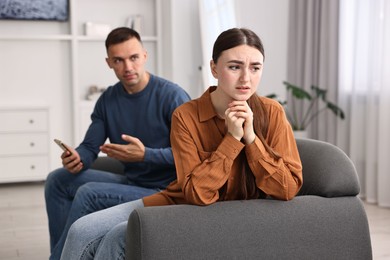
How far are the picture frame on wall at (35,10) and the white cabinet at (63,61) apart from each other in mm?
85

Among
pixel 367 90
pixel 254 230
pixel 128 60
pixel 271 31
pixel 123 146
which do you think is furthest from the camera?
pixel 271 31

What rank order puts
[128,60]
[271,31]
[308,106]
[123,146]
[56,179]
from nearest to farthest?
[123,146]
[128,60]
[56,179]
[308,106]
[271,31]

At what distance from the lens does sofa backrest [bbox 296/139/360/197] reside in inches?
89.1

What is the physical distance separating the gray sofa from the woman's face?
1.22ft

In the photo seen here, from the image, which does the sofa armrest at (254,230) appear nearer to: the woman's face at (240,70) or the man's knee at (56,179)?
the woman's face at (240,70)

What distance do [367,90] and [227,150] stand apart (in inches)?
132

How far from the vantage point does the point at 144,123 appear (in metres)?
3.03

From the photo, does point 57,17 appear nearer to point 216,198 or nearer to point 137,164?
point 137,164

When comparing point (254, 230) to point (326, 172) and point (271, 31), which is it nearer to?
point (326, 172)

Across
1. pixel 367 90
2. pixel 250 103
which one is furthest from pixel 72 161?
pixel 367 90

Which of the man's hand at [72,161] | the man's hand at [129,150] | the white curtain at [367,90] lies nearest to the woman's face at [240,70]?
the man's hand at [129,150]

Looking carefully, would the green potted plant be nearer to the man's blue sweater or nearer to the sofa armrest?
the man's blue sweater

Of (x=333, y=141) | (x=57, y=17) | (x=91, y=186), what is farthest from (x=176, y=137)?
(x=57, y=17)

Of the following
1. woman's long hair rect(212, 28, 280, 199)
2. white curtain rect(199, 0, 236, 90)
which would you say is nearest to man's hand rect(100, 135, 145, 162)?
woman's long hair rect(212, 28, 280, 199)
